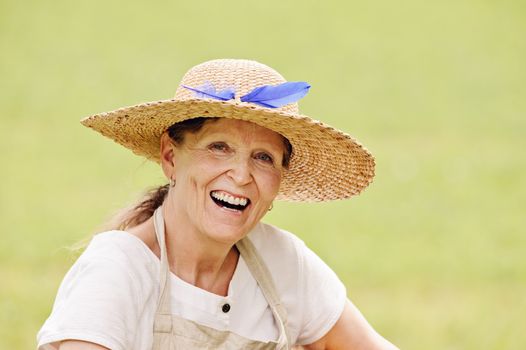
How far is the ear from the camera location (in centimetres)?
298

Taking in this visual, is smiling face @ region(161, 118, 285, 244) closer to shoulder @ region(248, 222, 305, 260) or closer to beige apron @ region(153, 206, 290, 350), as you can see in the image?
beige apron @ region(153, 206, 290, 350)

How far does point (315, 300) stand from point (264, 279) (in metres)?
0.20

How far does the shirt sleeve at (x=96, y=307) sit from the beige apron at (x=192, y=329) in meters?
0.11

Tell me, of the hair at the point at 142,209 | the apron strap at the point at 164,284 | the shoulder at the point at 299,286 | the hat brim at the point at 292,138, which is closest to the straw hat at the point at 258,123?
the hat brim at the point at 292,138

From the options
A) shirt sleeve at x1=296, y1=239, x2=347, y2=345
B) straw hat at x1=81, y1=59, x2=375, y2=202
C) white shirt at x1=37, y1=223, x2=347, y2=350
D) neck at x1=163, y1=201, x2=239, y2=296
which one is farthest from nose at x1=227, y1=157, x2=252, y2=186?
shirt sleeve at x1=296, y1=239, x2=347, y2=345

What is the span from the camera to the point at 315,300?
3197 millimetres

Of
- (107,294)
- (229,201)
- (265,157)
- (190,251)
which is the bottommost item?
(107,294)

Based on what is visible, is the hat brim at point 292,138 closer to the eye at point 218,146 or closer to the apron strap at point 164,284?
the eye at point 218,146

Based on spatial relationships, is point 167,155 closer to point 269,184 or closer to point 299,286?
point 269,184

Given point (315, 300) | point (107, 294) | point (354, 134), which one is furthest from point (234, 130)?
point (354, 134)

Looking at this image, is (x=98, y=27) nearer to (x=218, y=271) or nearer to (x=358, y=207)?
(x=358, y=207)

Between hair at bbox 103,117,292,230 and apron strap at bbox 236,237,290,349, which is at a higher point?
hair at bbox 103,117,292,230

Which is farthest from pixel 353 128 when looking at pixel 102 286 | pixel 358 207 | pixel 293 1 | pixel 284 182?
pixel 102 286

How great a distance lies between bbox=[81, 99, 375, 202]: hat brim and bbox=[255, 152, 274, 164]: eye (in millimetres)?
80
